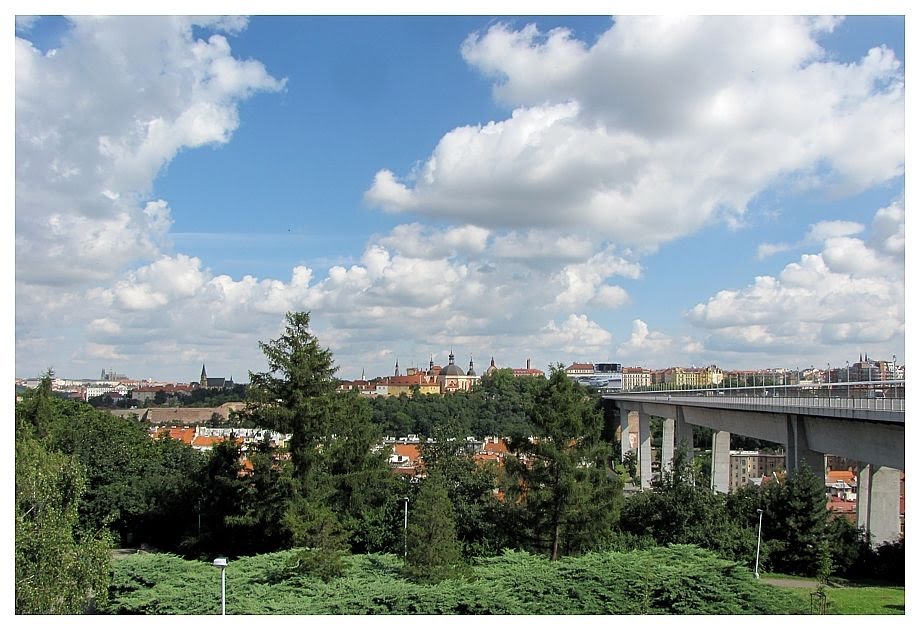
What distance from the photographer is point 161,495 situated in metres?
33.7

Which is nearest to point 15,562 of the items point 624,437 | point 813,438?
point 813,438

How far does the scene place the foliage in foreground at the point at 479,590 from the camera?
16.6 m

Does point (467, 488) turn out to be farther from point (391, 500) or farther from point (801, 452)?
point (801, 452)

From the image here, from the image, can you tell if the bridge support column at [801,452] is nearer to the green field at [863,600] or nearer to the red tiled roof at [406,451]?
the green field at [863,600]

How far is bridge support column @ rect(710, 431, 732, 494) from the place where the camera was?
4822 centimetres

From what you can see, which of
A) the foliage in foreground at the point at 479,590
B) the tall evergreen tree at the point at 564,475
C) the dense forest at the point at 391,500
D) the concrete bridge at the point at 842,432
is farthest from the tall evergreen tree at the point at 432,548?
the concrete bridge at the point at 842,432

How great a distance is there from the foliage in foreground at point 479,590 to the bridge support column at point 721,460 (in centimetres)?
2938

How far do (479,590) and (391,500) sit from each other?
12.8 metres

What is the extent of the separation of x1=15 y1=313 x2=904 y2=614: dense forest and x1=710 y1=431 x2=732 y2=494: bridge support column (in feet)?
59.2

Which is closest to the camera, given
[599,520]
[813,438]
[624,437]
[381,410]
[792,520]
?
[599,520]

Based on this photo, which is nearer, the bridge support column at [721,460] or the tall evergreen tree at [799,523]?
the tall evergreen tree at [799,523]

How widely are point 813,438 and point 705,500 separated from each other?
522 centimetres

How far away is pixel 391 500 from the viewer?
29.5 metres
